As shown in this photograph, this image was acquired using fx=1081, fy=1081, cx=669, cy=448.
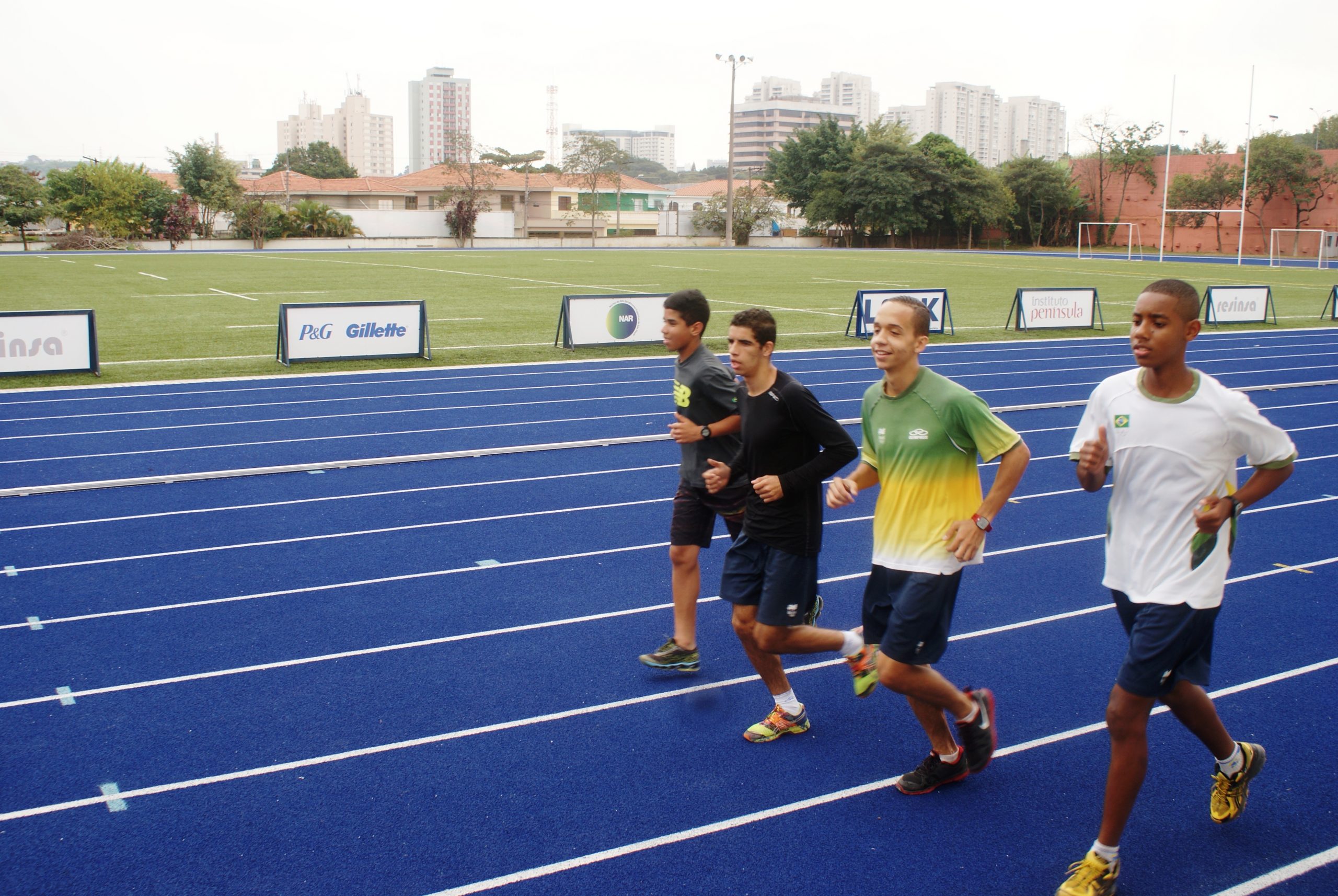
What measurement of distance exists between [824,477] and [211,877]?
2507 millimetres

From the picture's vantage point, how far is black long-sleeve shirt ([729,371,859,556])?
407 cm

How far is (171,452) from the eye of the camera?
10.1 metres

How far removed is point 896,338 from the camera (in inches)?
143

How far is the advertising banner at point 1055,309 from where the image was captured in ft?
68.7

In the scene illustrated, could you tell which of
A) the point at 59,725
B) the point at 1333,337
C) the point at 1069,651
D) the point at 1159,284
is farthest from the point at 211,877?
the point at 1333,337

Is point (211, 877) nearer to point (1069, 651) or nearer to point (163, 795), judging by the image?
point (163, 795)

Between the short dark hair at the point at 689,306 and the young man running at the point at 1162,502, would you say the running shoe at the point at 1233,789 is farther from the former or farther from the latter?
the short dark hair at the point at 689,306

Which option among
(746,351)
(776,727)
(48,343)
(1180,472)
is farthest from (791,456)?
(48,343)

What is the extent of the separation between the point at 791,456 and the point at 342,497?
5249 mm

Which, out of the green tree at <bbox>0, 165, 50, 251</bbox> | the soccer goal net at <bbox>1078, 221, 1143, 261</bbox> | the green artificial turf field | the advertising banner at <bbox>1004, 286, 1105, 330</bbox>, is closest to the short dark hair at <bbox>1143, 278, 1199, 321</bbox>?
the green artificial turf field

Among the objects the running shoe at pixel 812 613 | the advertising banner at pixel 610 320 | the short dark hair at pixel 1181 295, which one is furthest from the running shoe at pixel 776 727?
the advertising banner at pixel 610 320

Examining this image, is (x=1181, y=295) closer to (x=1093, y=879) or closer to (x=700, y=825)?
(x=1093, y=879)

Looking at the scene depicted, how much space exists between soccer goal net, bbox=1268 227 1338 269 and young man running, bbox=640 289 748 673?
58.5 metres

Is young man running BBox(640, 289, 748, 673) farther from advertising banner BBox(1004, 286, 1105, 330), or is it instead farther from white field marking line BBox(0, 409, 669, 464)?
advertising banner BBox(1004, 286, 1105, 330)
